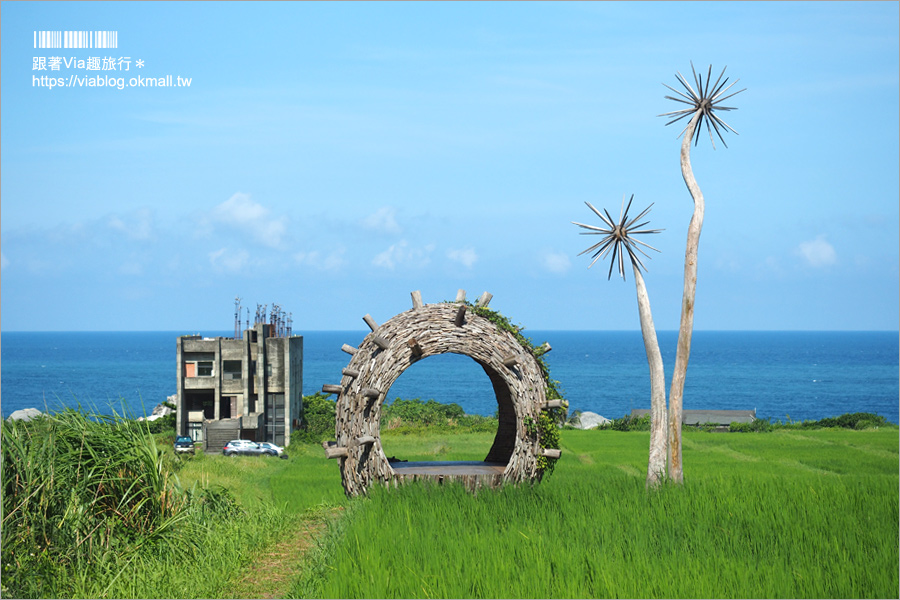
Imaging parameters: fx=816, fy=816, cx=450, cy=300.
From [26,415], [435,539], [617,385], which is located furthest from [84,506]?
[617,385]

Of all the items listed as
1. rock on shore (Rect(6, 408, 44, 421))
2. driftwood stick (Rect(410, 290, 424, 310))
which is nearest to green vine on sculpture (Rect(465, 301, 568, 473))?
driftwood stick (Rect(410, 290, 424, 310))

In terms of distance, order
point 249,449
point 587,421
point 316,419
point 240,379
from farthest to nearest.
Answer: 1. point 587,421
2. point 316,419
3. point 240,379
4. point 249,449

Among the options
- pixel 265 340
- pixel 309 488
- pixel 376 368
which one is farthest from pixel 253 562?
pixel 265 340

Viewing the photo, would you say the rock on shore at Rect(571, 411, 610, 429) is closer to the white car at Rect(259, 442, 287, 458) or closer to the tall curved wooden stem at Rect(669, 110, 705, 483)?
the white car at Rect(259, 442, 287, 458)

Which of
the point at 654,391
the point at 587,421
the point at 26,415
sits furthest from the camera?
the point at 587,421

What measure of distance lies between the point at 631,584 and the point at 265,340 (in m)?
22.6

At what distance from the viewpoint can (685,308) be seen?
12305 mm

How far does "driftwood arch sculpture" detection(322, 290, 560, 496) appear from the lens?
11.1m

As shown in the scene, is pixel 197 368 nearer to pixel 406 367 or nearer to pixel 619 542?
pixel 406 367

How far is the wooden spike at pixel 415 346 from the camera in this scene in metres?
11.3

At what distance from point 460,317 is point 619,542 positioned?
4.11m

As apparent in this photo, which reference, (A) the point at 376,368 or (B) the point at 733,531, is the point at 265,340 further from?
(B) the point at 733,531

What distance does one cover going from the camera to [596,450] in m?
22.6

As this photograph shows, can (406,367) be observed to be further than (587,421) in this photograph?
No
